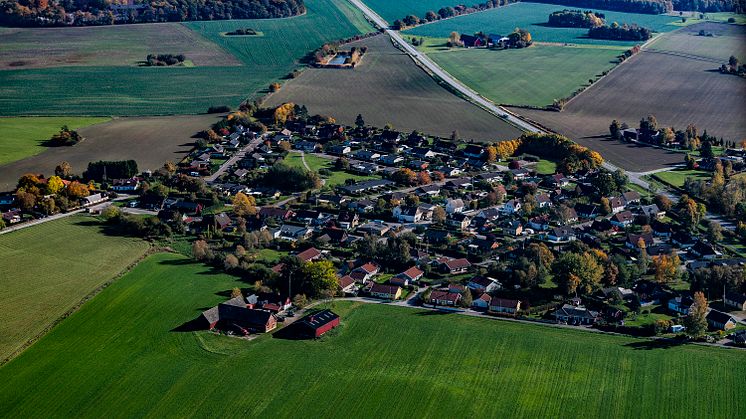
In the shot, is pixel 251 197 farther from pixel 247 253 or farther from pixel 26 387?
pixel 26 387

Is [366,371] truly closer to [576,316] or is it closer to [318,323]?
[318,323]

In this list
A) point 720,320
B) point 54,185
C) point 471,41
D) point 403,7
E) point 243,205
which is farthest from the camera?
point 403,7

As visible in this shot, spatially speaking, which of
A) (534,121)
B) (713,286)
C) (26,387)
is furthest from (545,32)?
(26,387)

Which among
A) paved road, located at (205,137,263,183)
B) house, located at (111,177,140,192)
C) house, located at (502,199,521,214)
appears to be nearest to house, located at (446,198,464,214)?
house, located at (502,199,521,214)

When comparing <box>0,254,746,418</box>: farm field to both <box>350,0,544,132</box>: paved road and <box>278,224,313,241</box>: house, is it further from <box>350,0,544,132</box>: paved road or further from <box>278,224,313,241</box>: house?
<box>350,0,544,132</box>: paved road

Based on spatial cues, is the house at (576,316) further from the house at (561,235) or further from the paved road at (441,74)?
the paved road at (441,74)

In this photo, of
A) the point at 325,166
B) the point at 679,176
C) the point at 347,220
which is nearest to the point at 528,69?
the point at 679,176
